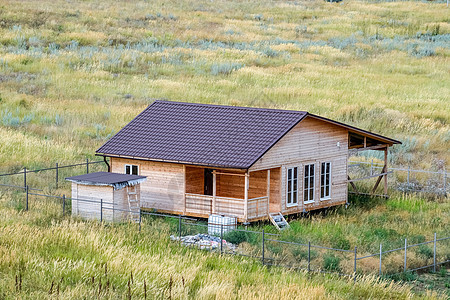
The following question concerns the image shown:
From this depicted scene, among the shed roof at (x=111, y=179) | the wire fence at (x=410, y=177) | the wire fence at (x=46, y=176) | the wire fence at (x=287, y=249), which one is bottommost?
the wire fence at (x=287, y=249)

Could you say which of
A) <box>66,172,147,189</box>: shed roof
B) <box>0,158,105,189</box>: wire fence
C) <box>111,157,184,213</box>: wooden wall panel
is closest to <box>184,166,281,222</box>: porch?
<box>111,157,184,213</box>: wooden wall panel

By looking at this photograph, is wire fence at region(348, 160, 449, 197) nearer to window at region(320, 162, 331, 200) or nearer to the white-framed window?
window at region(320, 162, 331, 200)

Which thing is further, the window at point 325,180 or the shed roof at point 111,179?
the window at point 325,180

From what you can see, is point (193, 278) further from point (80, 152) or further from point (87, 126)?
point (87, 126)

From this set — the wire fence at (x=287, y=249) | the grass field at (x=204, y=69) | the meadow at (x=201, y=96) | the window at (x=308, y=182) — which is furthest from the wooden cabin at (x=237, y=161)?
the grass field at (x=204, y=69)

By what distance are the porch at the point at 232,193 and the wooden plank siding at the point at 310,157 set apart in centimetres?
25

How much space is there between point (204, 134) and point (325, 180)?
5102 mm

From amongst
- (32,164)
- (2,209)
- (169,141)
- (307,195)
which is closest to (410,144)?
(307,195)

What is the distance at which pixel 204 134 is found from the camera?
30.3 meters

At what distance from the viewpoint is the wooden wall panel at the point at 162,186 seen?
2909 cm

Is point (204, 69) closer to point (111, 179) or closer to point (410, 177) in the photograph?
point (410, 177)

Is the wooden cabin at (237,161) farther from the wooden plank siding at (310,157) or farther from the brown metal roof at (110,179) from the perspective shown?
the brown metal roof at (110,179)

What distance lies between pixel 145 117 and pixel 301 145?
22.9 ft

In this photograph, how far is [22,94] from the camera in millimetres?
50156
